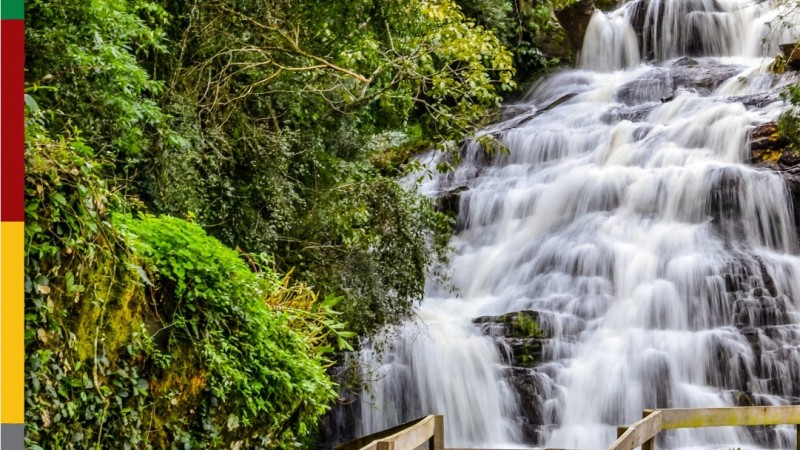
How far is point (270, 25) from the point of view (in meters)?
9.68

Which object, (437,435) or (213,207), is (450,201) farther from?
(437,435)

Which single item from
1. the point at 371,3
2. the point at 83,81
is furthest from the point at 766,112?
the point at 83,81

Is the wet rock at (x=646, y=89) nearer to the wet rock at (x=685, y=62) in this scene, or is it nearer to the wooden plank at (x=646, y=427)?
the wet rock at (x=685, y=62)

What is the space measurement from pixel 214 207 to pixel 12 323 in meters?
5.61

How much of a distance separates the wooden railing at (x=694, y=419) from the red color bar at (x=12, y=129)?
12.1ft

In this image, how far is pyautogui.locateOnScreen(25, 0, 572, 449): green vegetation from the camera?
4953mm

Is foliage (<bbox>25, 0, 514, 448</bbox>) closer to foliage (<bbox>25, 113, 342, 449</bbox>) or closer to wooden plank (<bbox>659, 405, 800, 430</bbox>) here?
foliage (<bbox>25, 113, 342, 449</bbox>)

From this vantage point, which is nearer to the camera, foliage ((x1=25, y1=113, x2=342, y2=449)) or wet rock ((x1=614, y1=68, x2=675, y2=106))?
foliage ((x1=25, y1=113, x2=342, y2=449))

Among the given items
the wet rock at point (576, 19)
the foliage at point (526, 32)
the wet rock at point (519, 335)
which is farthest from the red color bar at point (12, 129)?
the wet rock at point (576, 19)

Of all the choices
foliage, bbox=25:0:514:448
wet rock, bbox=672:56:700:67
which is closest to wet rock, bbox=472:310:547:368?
foliage, bbox=25:0:514:448

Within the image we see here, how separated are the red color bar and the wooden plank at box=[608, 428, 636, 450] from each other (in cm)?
352

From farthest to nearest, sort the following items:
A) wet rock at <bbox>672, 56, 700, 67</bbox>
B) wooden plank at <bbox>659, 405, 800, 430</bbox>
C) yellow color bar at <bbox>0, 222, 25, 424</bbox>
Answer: wet rock at <bbox>672, 56, 700, 67</bbox>
wooden plank at <bbox>659, 405, 800, 430</bbox>
yellow color bar at <bbox>0, 222, 25, 424</bbox>

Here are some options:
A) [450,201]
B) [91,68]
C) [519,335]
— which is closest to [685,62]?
[450,201]

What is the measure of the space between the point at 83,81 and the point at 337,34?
324cm
